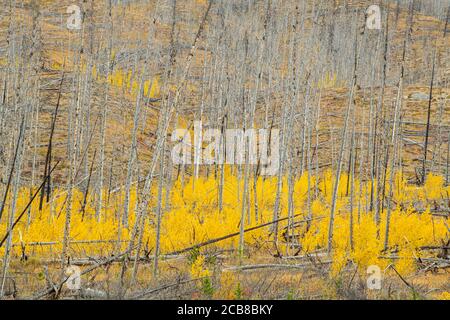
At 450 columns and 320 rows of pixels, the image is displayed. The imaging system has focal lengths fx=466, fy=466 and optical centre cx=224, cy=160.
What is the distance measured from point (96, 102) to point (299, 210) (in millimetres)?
9440

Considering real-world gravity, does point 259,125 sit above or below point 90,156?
above

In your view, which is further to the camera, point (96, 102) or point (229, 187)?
point (96, 102)

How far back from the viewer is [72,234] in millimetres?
7016

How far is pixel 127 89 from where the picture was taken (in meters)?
20.5

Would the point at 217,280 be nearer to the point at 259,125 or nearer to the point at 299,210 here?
the point at 299,210

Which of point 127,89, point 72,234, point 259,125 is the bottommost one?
point 72,234

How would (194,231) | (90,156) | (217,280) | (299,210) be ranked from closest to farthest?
(217,280)
(194,231)
(299,210)
(90,156)
